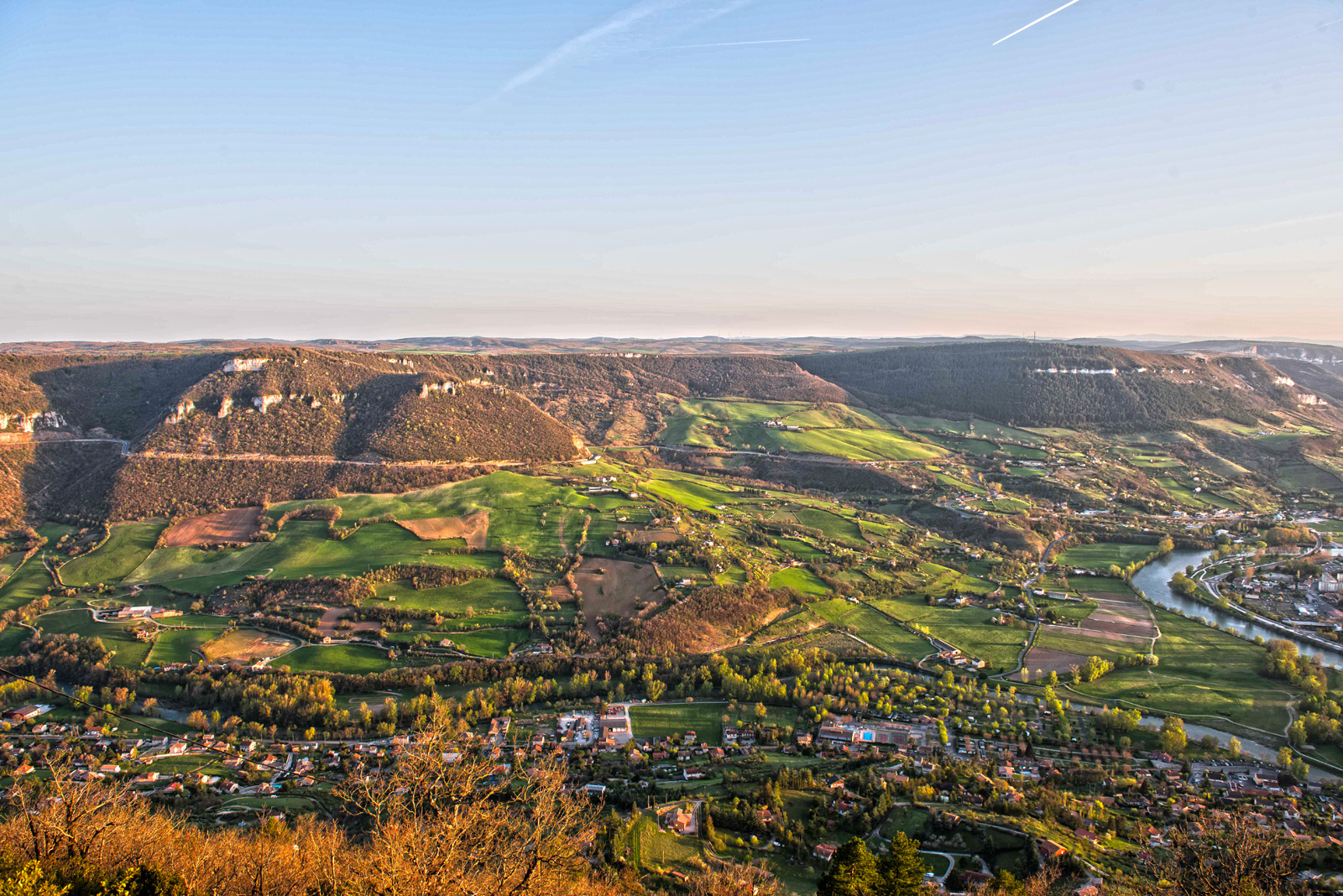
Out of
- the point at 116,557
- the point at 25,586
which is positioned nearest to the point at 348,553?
the point at 116,557

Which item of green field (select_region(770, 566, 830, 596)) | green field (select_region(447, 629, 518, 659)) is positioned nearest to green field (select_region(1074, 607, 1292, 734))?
green field (select_region(770, 566, 830, 596))

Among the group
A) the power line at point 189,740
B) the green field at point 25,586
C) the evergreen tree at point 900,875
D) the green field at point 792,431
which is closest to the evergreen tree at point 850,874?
the evergreen tree at point 900,875

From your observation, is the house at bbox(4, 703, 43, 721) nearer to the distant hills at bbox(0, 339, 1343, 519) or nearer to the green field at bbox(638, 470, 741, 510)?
the distant hills at bbox(0, 339, 1343, 519)

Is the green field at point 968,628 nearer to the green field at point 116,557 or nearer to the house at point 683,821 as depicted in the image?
the house at point 683,821

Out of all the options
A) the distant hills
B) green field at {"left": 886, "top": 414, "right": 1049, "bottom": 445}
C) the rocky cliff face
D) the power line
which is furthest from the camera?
green field at {"left": 886, "top": 414, "right": 1049, "bottom": 445}

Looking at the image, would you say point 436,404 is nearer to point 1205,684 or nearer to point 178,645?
point 178,645
